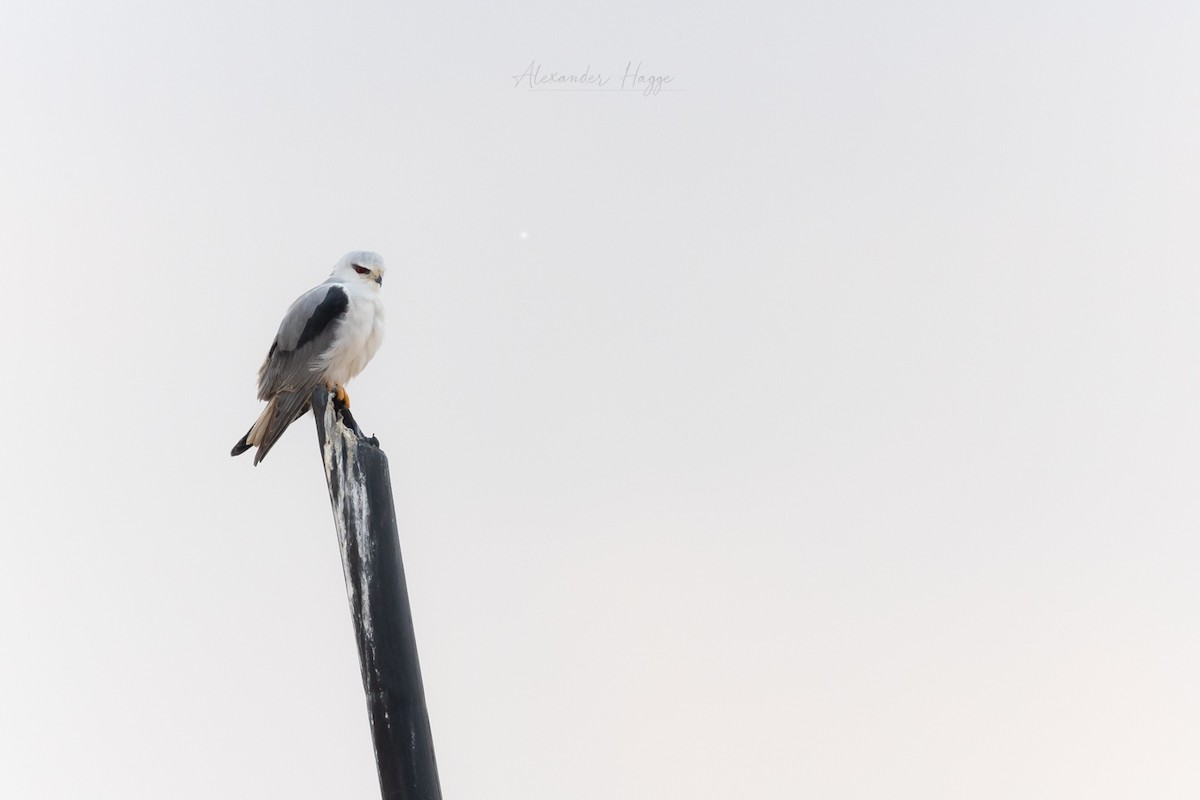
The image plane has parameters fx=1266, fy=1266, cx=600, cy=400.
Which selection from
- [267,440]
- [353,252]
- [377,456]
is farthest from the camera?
[353,252]

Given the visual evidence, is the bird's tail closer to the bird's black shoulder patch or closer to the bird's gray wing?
the bird's gray wing

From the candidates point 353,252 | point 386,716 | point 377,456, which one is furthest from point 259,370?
point 386,716

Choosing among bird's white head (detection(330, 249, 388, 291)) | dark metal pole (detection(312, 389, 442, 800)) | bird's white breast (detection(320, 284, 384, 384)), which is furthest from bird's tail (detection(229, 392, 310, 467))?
dark metal pole (detection(312, 389, 442, 800))

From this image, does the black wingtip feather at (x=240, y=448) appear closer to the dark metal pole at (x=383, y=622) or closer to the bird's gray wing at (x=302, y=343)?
the bird's gray wing at (x=302, y=343)

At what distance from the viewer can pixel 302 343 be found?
7191mm

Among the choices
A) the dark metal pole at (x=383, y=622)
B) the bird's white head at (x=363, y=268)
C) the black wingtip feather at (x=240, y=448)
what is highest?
the bird's white head at (x=363, y=268)

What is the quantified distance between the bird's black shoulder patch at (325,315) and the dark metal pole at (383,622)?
2877 millimetres

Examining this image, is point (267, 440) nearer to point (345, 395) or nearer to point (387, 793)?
point (345, 395)

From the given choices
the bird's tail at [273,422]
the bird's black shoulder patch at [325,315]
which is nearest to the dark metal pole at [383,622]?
the bird's tail at [273,422]

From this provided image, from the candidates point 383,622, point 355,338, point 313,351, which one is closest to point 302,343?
point 313,351

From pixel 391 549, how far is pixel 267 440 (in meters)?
3.05

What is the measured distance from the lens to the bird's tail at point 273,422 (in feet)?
22.9

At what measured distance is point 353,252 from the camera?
775cm

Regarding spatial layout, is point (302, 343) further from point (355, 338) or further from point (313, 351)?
point (355, 338)
